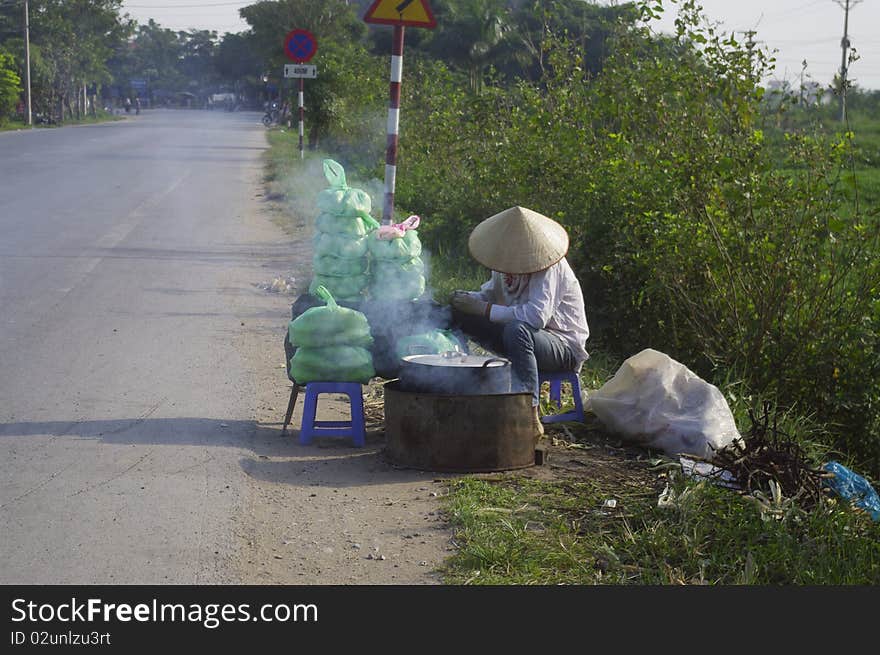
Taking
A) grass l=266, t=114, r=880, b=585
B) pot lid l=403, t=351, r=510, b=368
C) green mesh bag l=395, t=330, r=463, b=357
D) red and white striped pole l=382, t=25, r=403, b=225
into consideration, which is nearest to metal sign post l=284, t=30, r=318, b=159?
red and white striped pole l=382, t=25, r=403, b=225

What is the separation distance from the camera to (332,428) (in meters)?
5.99

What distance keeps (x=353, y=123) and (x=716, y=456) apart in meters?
17.6

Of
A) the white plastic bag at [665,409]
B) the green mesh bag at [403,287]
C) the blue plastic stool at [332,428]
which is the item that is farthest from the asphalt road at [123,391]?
the white plastic bag at [665,409]

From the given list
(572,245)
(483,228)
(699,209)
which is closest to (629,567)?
(483,228)

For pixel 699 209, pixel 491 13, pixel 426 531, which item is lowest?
pixel 426 531

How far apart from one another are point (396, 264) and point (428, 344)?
58 cm

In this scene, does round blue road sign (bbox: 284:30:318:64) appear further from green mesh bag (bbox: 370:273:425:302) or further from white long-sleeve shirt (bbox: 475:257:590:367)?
white long-sleeve shirt (bbox: 475:257:590:367)

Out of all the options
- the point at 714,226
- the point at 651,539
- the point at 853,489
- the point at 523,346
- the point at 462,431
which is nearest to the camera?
the point at 651,539

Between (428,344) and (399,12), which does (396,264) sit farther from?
(399,12)

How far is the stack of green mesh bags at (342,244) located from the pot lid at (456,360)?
Answer: 0.81 m

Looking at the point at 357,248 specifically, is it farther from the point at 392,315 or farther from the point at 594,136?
the point at 594,136

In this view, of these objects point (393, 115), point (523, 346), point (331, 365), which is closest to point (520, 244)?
point (523, 346)

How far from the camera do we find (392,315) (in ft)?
21.0

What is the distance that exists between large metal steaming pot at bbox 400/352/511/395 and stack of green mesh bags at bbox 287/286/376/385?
428 millimetres
